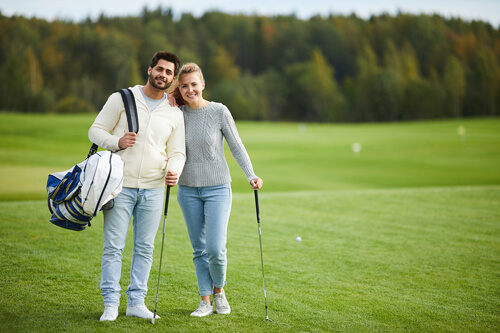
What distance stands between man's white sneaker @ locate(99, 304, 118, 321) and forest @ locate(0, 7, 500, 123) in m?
61.8

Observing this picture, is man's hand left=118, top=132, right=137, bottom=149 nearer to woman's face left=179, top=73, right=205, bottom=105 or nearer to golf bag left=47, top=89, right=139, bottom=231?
golf bag left=47, top=89, right=139, bottom=231

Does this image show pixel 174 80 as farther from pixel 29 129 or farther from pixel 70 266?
pixel 29 129

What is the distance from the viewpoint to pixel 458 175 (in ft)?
56.2

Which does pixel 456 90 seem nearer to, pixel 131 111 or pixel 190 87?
pixel 190 87

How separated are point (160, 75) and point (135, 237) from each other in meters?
1.28

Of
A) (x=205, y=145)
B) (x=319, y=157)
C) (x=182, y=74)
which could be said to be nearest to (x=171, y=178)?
(x=205, y=145)

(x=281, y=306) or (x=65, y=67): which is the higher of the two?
(x=65, y=67)

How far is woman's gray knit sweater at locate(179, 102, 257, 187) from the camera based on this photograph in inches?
159

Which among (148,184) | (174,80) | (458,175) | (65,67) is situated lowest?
(458,175)

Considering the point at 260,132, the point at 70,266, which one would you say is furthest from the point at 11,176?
the point at 260,132

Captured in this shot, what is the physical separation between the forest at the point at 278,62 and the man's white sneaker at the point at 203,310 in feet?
203

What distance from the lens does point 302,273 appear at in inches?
206

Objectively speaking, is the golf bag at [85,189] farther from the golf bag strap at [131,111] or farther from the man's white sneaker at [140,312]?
the man's white sneaker at [140,312]

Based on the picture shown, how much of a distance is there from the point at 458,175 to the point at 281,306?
14.5 metres
